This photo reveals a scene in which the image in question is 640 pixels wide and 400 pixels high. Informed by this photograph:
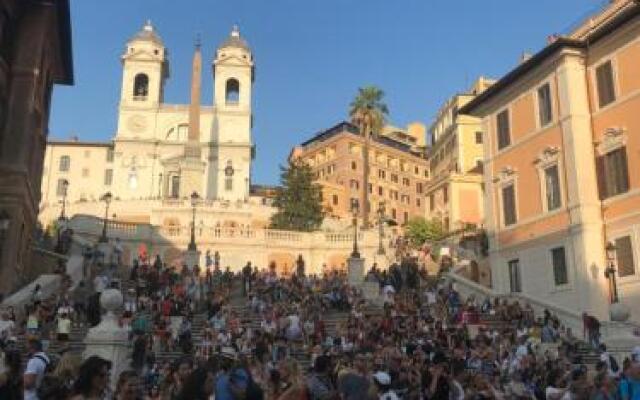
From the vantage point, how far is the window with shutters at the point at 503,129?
109 feet

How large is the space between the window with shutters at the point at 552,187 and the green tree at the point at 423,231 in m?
31.0

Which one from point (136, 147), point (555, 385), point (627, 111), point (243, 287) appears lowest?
point (555, 385)

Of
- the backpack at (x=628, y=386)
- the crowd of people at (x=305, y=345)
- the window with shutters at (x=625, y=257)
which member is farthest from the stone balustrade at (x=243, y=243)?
the backpack at (x=628, y=386)

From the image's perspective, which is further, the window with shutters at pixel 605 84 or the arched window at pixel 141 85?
the arched window at pixel 141 85

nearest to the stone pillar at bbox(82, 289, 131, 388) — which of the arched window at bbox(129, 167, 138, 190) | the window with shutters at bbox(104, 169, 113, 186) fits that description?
the arched window at bbox(129, 167, 138, 190)

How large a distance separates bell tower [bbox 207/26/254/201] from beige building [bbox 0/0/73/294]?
2196 inches

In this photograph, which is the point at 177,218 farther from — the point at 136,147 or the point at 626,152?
the point at 626,152

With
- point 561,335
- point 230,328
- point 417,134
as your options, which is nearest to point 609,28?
point 561,335

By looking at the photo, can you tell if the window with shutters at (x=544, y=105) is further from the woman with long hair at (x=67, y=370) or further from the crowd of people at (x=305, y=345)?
the woman with long hair at (x=67, y=370)

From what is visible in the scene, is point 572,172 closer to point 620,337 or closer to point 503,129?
point 503,129

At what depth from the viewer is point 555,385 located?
11.6 meters

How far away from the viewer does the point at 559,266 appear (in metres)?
28.9

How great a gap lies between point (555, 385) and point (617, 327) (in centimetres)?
1103

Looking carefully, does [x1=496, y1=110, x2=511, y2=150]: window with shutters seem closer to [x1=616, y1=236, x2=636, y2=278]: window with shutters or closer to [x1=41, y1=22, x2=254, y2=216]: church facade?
[x1=616, y1=236, x2=636, y2=278]: window with shutters
